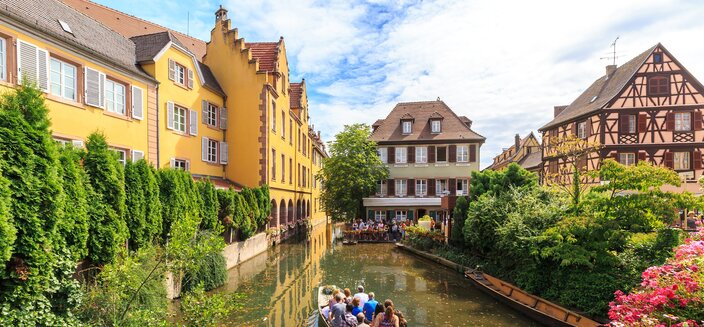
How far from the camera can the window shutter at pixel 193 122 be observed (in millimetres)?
21225

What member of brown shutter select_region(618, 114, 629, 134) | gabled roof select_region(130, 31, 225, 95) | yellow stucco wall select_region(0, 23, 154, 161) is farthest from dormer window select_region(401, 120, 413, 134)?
yellow stucco wall select_region(0, 23, 154, 161)

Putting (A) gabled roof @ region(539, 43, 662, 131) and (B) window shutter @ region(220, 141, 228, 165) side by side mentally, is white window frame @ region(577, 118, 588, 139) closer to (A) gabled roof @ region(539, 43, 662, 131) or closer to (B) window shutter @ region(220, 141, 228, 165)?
(A) gabled roof @ region(539, 43, 662, 131)

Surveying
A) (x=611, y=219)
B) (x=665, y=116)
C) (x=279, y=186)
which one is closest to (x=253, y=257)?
(x=279, y=186)

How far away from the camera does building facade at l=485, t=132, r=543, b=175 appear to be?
45000 mm

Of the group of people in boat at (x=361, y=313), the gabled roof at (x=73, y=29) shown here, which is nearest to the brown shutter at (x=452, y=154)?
the group of people in boat at (x=361, y=313)

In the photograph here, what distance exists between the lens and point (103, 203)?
9117 millimetres

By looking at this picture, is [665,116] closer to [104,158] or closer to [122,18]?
[104,158]

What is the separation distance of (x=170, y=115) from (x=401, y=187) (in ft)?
72.2

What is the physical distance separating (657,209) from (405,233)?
1838 cm

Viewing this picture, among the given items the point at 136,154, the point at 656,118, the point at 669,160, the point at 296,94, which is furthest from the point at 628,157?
the point at 136,154

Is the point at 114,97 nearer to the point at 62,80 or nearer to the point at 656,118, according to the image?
the point at 62,80

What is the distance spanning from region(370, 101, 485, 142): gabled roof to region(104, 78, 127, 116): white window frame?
23.3 metres

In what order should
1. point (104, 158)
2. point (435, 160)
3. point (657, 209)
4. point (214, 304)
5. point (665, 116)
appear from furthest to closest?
1. point (435, 160)
2. point (665, 116)
3. point (657, 209)
4. point (104, 158)
5. point (214, 304)

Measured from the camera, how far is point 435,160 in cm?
3478
